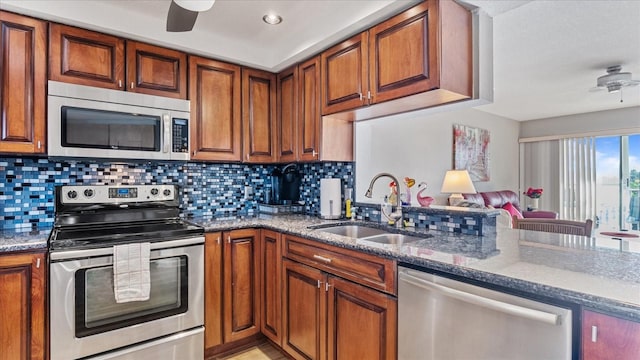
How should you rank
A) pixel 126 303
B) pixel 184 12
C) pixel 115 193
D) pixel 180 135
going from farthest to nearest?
1. pixel 180 135
2. pixel 115 193
3. pixel 126 303
4. pixel 184 12

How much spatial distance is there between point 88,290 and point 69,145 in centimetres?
89

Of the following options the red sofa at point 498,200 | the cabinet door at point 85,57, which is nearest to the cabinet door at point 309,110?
the cabinet door at point 85,57

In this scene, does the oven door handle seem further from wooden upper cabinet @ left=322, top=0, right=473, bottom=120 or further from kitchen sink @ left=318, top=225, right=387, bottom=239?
wooden upper cabinet @ left=322, top=0, right=473, bottom=120

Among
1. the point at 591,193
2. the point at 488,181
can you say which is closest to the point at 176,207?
the point at 488,181

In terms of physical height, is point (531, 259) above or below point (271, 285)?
above

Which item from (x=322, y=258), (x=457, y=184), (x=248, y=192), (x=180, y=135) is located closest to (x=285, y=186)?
(x=248, y=192)

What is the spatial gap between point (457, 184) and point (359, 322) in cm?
325

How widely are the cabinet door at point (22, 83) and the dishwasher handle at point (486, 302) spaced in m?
2.22

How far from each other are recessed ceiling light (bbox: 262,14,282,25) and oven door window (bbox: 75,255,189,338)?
1.70m

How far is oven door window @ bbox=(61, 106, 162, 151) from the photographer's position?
2014 millimetres

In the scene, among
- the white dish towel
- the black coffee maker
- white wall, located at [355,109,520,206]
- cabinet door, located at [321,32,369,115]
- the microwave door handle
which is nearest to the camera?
the white dish towel

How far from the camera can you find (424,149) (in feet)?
14.4

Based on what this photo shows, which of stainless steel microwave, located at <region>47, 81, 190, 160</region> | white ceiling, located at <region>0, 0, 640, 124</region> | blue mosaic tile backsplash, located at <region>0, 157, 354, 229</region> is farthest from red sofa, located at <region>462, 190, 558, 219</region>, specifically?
stainless steel microwave, located at <region>47, 81, 190, 160</region>

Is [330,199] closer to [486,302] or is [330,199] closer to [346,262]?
[346,262]
